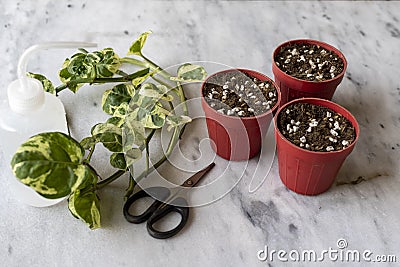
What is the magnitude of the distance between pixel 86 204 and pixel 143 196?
97mm

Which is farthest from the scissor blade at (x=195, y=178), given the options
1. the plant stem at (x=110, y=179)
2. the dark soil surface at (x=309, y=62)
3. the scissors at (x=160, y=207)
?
the dark soil surface at (x=309, y=62)

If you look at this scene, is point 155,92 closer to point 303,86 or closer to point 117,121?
point 117,121

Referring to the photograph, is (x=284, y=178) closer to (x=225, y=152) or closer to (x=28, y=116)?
(x=225, y=152)

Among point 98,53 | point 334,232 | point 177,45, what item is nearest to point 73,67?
point 98,53

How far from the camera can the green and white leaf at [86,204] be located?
0.76 metres

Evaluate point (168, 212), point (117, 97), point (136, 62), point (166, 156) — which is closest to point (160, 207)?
point (168, 212)

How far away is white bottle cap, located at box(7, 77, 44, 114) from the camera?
0.75 metres

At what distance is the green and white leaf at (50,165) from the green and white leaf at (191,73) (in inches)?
11.6

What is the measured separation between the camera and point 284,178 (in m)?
0.85

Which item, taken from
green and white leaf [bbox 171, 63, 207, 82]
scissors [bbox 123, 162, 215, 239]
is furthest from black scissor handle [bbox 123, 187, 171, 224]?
green and white leaf [bbox 171, 63, 207, 82]

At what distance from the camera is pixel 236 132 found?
86 cm

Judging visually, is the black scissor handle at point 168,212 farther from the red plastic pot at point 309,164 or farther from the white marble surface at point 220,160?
the red plastic pot at point 309,164

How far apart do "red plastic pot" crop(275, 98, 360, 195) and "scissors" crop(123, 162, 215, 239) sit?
15 centimetres

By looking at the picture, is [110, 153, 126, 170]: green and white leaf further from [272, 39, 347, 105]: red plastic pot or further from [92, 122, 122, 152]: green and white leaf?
[272, 39, 347, 105]: red plastic pot
